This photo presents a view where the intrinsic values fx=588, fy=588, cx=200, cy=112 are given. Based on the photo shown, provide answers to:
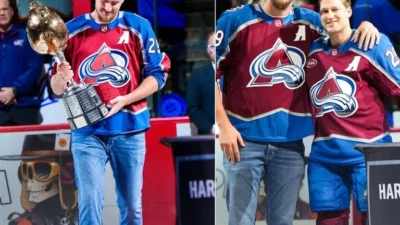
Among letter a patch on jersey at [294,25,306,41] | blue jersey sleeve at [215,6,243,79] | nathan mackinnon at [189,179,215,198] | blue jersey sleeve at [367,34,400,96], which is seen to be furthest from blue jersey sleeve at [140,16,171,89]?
blue jersey sleeve at [367,34,400,96]

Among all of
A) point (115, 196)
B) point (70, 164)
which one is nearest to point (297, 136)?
point (115, 196)

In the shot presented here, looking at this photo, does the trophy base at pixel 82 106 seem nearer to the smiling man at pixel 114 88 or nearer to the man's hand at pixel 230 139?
the smiling man at pixel 114 88

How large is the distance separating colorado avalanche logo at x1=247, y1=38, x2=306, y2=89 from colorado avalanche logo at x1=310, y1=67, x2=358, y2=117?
0.41ft

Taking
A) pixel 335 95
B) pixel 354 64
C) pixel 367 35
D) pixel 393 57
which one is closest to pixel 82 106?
pixel 335 95

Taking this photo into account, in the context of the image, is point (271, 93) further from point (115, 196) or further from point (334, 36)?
point (115, 196)

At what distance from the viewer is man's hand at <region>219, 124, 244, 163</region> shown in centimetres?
339

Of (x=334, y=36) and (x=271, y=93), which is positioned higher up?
(x=334, y=36)

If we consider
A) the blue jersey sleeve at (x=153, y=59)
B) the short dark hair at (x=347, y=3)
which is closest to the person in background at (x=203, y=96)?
the blue jersey sleeve at (x=153, y=59)

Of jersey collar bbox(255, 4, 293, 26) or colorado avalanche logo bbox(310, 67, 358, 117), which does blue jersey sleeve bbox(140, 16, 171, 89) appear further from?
colorado avalanche logo bbox(310, 67, 358, 117)

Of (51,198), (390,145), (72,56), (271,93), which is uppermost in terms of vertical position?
(72,56)

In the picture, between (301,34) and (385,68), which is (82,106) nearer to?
(301,34)

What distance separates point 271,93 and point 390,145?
0.73 metres

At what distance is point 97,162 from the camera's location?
336 cm

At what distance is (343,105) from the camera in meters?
3.31
